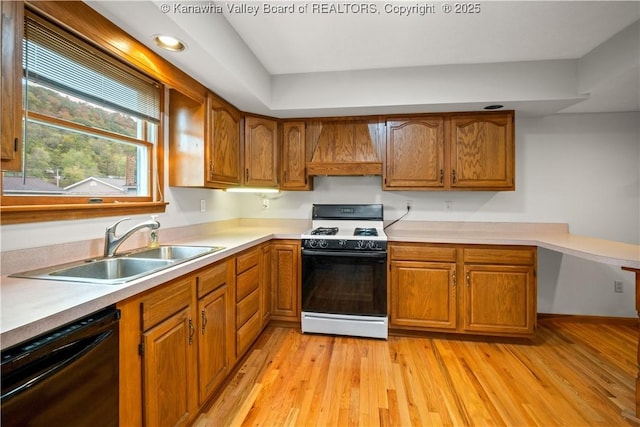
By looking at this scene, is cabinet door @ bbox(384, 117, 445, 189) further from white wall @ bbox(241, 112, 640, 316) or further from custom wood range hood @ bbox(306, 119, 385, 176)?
white wall @ bbox(241, 112, 640, 316)

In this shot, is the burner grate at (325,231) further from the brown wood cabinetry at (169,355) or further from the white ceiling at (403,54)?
the brown wood cabinetry at (169,355)

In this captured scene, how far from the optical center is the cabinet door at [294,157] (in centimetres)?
296

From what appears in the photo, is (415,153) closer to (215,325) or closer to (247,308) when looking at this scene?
(247,308)

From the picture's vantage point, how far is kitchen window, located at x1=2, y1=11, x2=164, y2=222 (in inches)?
52.4

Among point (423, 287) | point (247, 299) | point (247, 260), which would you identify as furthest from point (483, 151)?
point (247, 299)

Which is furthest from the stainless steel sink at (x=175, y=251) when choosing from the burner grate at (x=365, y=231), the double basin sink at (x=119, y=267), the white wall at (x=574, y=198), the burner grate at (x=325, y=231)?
the burner grate at (x=365, y=231)

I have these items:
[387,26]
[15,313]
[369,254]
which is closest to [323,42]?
[387,26]

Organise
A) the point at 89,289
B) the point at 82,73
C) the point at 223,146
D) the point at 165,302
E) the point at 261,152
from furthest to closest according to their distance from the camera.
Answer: the point at 261,152 → the point at 223,146 → the point at 82,73 → the point at 165,302 → the point at 89,289

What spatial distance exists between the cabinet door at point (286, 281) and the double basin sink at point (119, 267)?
90cm

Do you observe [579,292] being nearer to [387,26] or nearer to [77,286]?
[387,26]

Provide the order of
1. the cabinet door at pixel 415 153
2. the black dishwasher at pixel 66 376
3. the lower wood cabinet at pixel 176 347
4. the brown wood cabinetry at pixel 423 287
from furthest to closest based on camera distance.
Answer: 1. the cabinet door at pixel 415 153
2. the brown wood cabinetry at pixel 423 287
3. the lower wood cabinet at pixel 176 347
4. the black dishwasher at pixel 66 376

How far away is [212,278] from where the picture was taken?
67.9 inches

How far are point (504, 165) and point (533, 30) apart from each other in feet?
3.53

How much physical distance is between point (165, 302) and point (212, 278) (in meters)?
0.40
